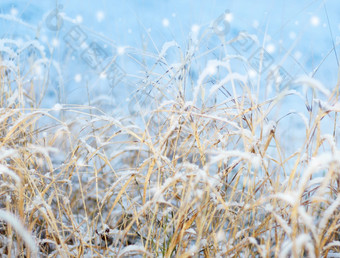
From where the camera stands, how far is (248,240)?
0.87 metres

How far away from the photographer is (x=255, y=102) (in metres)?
1.04

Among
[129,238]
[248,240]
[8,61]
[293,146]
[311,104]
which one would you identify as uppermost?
[293,146]

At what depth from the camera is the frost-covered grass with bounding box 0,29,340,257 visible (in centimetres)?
81

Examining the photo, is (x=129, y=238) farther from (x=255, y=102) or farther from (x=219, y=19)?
(x=219, y=19)

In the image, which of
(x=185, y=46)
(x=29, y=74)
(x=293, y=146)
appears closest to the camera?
(x=185, y=46)

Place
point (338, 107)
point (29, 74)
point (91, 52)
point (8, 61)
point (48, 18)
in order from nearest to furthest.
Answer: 1. point (338, 107)
2. point (8, 61)
3. point (29, 74)
4. point (48, 18)
5. point (91, 52)

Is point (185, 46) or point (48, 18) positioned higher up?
point (48, 18)

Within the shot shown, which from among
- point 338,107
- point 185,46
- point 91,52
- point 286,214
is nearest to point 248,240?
point 286,214

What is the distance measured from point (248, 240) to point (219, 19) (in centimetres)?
88

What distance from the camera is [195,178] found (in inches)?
31.8

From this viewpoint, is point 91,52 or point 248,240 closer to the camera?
point 248,240

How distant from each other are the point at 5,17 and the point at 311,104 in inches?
47.1

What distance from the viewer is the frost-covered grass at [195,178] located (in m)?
0.81

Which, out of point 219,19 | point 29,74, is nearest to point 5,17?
point 29,74
